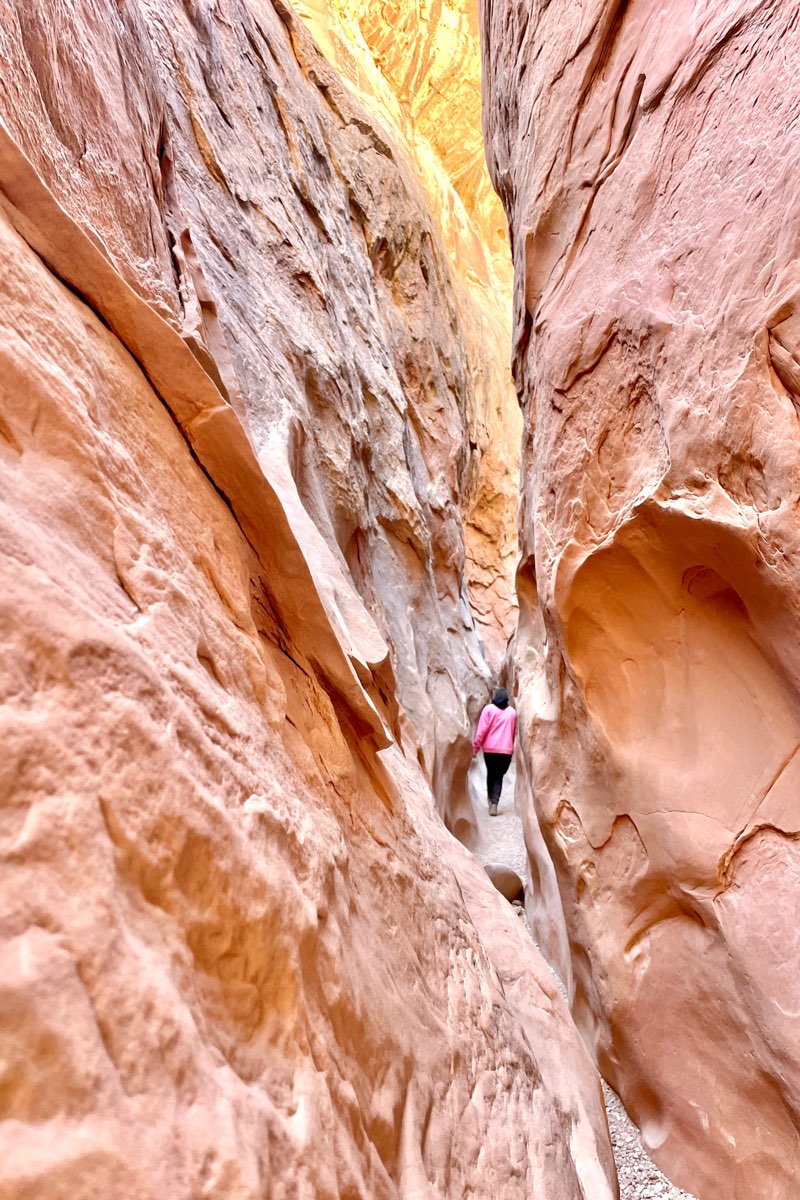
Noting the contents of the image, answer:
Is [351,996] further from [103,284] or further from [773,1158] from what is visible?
[773,1158]

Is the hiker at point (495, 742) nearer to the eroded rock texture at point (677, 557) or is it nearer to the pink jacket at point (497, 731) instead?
the pink jacket at point (497, 731)

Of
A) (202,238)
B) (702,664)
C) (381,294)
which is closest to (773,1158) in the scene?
(702,664)

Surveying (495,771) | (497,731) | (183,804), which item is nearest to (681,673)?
(183,804)

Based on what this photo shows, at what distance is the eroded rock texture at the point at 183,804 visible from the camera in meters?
0.73

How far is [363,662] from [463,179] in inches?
554

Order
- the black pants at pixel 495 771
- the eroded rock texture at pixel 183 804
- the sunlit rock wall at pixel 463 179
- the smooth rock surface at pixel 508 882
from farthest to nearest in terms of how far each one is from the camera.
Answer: the sunlit rock wall at pixel 463 179
the black pants at pixel 495 771
the smooth rock surface at pixel 508 882
the eroded rock texture at pixel 183 804

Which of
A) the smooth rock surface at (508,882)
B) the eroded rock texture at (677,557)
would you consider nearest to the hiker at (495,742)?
the smooth rock surface at (508,882)

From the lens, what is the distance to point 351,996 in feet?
3.91

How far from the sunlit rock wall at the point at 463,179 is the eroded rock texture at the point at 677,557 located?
21.7 ft

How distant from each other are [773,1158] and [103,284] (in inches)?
122

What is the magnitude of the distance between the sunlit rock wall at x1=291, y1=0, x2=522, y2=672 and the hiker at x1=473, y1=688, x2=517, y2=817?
116 inches

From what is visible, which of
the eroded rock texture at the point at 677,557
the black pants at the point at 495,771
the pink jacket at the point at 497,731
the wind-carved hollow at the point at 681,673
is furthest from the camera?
the black pants at the point at 495,771

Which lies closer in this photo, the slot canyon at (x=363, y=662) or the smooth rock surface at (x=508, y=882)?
the slot canyon at (x=363, y=662)

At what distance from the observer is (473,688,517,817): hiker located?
6.49 m
